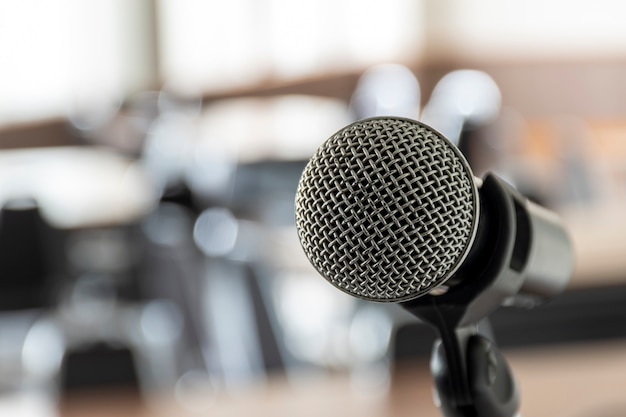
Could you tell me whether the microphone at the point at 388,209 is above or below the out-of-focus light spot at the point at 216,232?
above

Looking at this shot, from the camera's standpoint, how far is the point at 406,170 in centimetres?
66

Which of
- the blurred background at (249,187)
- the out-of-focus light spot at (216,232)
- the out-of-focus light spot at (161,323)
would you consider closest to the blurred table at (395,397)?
the blurred background at (249,187)

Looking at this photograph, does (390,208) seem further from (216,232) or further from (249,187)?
(249,187)

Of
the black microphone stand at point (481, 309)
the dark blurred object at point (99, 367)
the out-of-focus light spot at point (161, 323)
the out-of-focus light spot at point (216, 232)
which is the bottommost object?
the out-of-focus light spot at point (161, 323)

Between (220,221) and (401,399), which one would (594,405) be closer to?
(401,399)

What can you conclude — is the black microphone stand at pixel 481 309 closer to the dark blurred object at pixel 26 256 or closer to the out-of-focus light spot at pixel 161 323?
the out-of-focus light spot at pixel 161 323

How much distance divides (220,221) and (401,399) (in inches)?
54.0

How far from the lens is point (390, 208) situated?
2.13ft

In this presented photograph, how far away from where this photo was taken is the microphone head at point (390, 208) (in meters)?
0.65

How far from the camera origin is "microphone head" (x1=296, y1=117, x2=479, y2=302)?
0.65 metres

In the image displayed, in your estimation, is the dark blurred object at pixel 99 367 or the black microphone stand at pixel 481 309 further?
the dark blurred object at pixel 99 367

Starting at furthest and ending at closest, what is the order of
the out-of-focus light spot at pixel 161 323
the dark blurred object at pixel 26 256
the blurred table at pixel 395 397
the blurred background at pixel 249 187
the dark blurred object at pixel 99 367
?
the dark blurred object at pixel 26 256 → the out-of-focus light spot at pixel 161 323 → the dark blurred object at pixel 99 367 → the blurred background at pixel 249 187 → the blurred table at pixel 395 397

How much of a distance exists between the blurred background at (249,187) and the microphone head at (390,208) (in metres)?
1.19

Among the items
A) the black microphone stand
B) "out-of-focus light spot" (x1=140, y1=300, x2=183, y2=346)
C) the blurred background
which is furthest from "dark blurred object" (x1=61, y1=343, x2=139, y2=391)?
the black microphone stand
